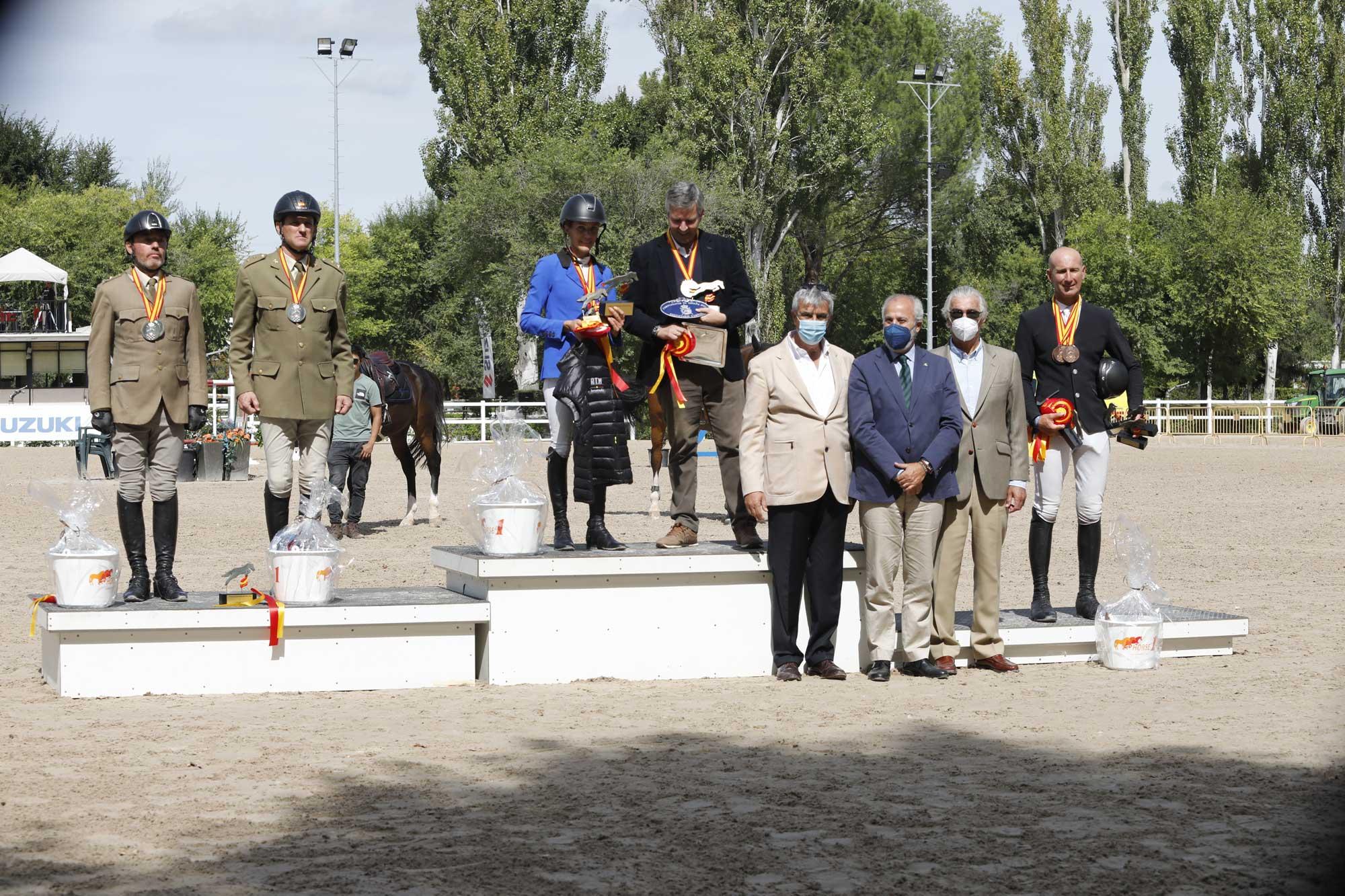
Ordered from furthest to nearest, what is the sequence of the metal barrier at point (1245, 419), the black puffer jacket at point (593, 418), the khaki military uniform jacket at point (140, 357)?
the metal barrier at point (1245, 419), the black puffer jacket at point (593, 418), the khaki military uniform jacket at point (140, 357)

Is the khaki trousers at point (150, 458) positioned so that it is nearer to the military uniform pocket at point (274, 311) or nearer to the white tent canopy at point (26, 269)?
the military uniform pocket at point (274, 311)

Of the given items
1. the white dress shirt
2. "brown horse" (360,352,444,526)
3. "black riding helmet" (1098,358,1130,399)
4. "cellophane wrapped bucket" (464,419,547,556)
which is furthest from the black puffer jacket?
"brown horse" (360,352,444,526)

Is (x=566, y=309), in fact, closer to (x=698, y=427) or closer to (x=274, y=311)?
(x=698, y=427)

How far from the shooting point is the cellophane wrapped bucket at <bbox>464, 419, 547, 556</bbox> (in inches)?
295

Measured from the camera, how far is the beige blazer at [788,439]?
23.9 feet

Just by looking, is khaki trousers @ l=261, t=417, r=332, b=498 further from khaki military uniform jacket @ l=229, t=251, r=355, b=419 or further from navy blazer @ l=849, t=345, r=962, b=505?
navy blazer @ l=849, t=345, r=962, b=505

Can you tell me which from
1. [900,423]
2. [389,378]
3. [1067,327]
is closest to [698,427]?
[900,423]

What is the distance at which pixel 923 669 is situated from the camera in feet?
24.8

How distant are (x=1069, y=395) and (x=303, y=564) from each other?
4.05 metres

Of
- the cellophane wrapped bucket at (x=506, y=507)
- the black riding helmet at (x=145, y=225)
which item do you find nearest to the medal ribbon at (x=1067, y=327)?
the cellophane wrapped bucket at (x=506, y=507)

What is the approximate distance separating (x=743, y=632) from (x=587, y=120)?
38484 mm

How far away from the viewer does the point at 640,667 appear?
762 centimetres

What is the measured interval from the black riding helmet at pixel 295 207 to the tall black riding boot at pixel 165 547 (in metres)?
1.57

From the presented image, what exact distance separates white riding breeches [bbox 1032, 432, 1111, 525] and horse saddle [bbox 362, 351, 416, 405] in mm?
8021
